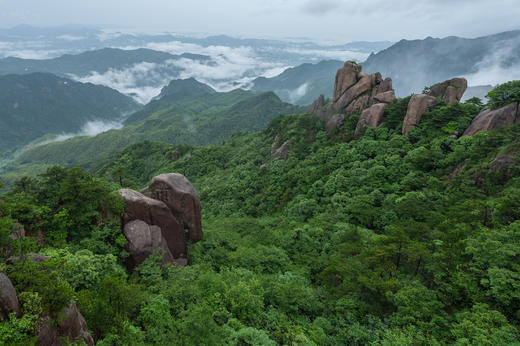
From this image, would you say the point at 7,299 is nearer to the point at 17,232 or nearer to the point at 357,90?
the point at 17,232

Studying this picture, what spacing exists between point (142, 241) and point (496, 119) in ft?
156

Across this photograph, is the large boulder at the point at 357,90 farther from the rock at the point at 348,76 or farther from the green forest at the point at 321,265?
the green forest at the point at 321,265

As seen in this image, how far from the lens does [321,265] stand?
955 inches

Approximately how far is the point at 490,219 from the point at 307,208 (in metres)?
22.6

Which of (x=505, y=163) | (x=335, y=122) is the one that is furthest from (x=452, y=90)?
(x=505, y=163)

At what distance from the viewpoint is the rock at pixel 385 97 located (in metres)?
54.6

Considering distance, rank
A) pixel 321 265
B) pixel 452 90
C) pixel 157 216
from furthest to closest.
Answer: pixel 452 90 → pixel 157 216 → pixel 321 265

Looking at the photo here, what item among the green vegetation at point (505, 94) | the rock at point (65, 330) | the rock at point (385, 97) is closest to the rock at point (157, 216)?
the rock at point (65, 330)

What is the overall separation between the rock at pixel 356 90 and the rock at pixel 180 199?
49774 millimetres

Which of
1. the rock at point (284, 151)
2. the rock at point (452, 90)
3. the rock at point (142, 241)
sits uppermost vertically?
the rock at point (452, 90)

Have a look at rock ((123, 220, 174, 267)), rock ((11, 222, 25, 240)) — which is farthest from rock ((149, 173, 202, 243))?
rock ((11, 222, 25, 240))

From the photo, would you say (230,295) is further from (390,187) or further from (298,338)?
(390,187)

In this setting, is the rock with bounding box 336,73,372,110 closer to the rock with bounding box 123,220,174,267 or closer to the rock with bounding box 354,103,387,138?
the rock with bounding box 354,103,387,138

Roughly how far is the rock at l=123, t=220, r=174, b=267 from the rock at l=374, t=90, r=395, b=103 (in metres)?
51.8
